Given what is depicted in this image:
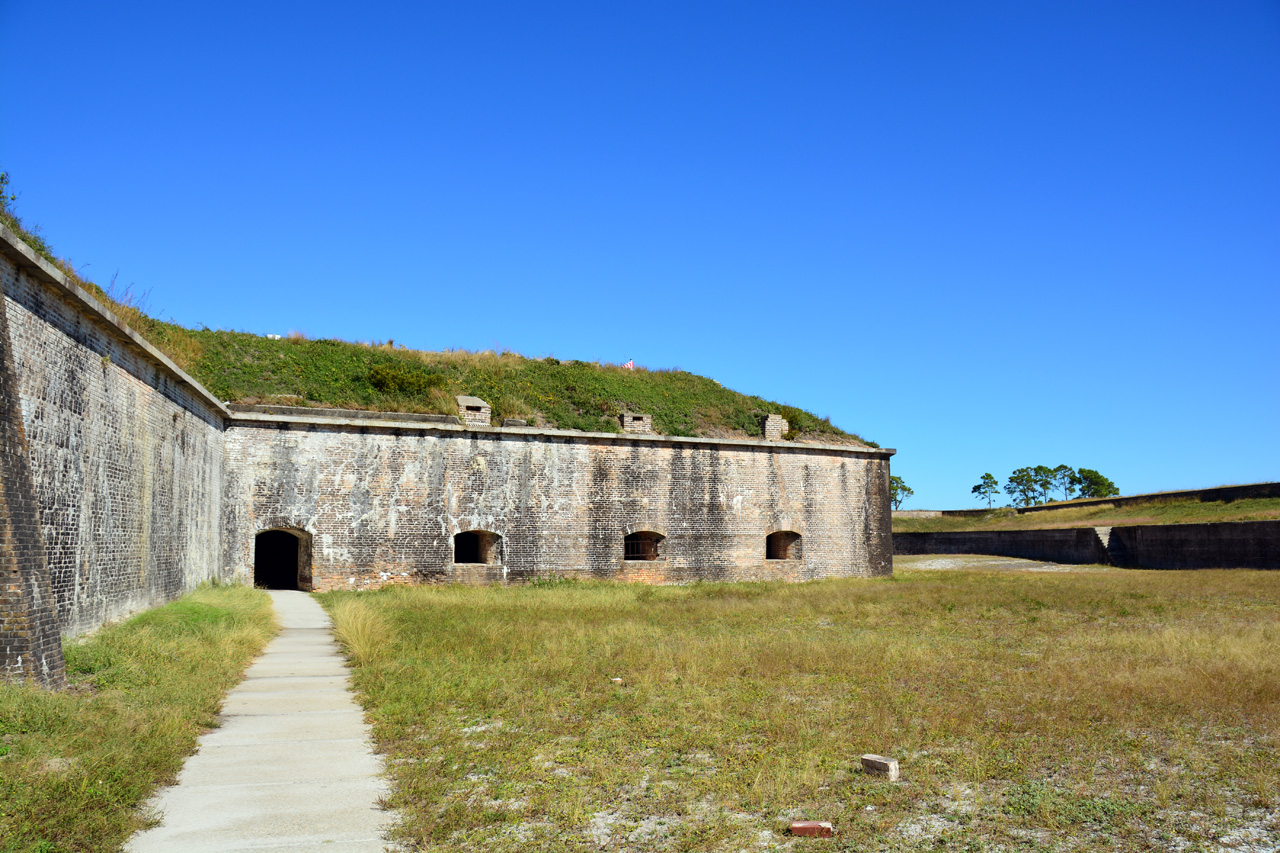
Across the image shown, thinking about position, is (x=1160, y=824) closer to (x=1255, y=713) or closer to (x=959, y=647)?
(x=1255, y=713)

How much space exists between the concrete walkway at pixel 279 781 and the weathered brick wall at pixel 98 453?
2.73 meters

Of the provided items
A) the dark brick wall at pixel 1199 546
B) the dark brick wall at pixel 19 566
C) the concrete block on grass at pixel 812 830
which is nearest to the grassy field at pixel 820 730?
the concrete block on grass at pixel 812 830

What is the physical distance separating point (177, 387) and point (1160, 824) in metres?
14.3

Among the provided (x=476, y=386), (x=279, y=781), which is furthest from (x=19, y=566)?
(x=476, y=386)

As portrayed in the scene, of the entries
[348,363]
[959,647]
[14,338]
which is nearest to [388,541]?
[348,363]

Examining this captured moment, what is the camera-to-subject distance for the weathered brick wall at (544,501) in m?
18.6

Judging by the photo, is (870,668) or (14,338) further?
(870,668)

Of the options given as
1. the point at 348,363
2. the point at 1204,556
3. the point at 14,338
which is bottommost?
the point at 1204,556

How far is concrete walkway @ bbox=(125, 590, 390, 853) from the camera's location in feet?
14.2

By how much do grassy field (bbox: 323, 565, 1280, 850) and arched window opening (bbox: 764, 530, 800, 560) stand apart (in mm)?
10532

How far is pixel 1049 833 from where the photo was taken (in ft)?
14.5

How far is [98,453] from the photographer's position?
10.0m

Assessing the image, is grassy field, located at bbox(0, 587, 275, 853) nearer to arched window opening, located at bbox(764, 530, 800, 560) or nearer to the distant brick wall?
arched window opening, located at bbox(764, 530, 800, 560)

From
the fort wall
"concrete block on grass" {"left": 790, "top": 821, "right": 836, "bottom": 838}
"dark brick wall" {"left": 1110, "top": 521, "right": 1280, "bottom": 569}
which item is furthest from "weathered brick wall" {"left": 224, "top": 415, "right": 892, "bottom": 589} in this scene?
"concrete block on grass" {"left": 790, "top": 821, "right": 836, "bottom": 838}
